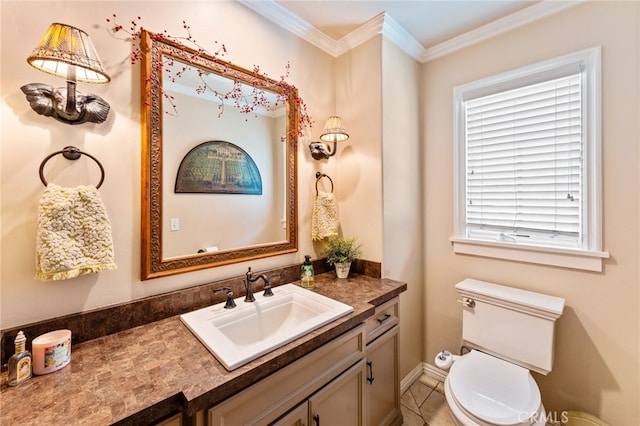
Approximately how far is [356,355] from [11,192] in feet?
4.94

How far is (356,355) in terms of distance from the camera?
1278 millimetres

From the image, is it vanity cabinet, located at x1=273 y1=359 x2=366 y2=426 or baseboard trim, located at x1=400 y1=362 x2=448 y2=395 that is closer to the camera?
vanity cabinet, located at x1=273 y1=359 x2=366 y2=426

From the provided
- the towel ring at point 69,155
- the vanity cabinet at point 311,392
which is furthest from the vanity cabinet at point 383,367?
the towel ring at point 69,155

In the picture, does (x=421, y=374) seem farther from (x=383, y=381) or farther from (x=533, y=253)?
(x=533, y=253)

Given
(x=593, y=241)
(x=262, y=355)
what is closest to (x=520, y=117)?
(x=593, y=241)

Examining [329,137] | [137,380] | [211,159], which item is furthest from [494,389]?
[211,159]

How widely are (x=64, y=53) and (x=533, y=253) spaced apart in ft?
8.08

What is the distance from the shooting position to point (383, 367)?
1.53 metres

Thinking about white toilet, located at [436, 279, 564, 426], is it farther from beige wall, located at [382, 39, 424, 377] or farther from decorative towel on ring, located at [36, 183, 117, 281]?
decorative towel on ring, located at [36, 183, 117, 281]

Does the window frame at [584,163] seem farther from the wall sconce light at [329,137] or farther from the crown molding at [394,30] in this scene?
the wall sconce light at [329,137]

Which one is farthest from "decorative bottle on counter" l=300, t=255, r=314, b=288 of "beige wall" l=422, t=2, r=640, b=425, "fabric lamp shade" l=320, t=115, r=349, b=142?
"beige wall" l=422, t=2, r=640, b=425

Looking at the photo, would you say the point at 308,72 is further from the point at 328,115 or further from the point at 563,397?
the point at 563,397

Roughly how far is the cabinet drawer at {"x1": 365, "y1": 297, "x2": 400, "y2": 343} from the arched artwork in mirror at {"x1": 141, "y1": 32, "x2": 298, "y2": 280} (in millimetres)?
661

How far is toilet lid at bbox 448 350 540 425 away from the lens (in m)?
1.22
